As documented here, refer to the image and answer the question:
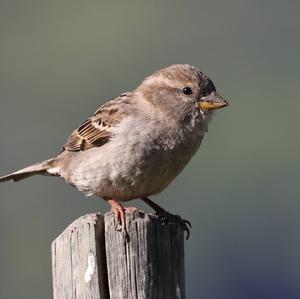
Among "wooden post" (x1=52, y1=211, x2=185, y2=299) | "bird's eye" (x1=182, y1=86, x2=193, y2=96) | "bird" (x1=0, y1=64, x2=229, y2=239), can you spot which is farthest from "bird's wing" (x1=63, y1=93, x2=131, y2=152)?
"wooden post" (x1=52, y1=211, x2=185, y2=299)

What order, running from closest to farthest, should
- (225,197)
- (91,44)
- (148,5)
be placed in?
(225,197) < (91,44) < (148,5)

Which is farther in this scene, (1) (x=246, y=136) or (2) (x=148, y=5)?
(2) (x=148, y=5)

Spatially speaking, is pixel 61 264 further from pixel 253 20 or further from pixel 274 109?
pixel 253 20

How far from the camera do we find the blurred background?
2852cm

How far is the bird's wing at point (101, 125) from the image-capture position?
9578 mm

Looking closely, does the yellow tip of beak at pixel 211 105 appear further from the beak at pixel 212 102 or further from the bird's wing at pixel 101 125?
the bird's wing at pixel 101 125

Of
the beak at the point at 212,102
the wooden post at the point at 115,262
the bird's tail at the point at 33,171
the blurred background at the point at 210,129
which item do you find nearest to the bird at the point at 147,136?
the beak at the point at 212,102

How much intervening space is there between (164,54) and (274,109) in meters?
3.77

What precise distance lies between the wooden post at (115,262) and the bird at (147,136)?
140cm

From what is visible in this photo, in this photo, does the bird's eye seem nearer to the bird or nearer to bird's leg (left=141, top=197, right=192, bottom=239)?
the bird

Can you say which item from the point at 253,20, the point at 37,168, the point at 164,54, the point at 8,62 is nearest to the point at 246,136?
the point at 164,54

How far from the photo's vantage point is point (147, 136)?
9195mm

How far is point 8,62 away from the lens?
1807 inches

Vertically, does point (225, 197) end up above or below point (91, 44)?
below
